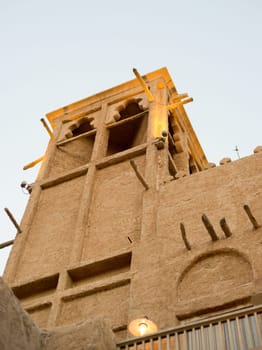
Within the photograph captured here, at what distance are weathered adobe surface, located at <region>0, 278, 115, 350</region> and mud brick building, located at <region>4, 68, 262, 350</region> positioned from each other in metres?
0.48

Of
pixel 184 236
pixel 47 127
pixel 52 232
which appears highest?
pixel 47 127

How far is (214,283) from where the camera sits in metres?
9.68

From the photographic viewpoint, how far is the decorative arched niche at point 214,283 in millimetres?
9211

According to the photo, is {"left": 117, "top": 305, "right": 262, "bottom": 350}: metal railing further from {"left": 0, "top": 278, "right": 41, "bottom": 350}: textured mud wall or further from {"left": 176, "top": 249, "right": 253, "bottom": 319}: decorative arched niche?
{"left": 176, "top": 249, "right": 253, "bottom": 319}: decorative arched niche

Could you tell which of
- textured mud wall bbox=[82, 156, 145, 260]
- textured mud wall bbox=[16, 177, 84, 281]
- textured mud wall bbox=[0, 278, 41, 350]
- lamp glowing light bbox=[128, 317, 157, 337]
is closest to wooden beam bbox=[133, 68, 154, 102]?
textured mud wall bbox=[82, 156, 145, 260]

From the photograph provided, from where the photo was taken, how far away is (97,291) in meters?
11.0

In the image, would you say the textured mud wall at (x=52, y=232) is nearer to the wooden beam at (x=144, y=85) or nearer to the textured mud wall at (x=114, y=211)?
the textured mud wall at (x=114, y=211)

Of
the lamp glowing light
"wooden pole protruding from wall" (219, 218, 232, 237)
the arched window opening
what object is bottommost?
the lamp glowing light

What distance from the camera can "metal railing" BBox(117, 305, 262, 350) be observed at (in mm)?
6719

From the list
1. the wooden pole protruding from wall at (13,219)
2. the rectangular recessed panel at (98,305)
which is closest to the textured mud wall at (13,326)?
the rectangular recessed panel at (98,305)

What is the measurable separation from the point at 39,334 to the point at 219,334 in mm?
2045

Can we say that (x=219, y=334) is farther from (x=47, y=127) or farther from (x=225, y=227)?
(x=47, y=127)

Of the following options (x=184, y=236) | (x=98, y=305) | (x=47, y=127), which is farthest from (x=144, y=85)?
(x=98, y=305)

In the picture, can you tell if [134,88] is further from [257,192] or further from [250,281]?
[250,281]
